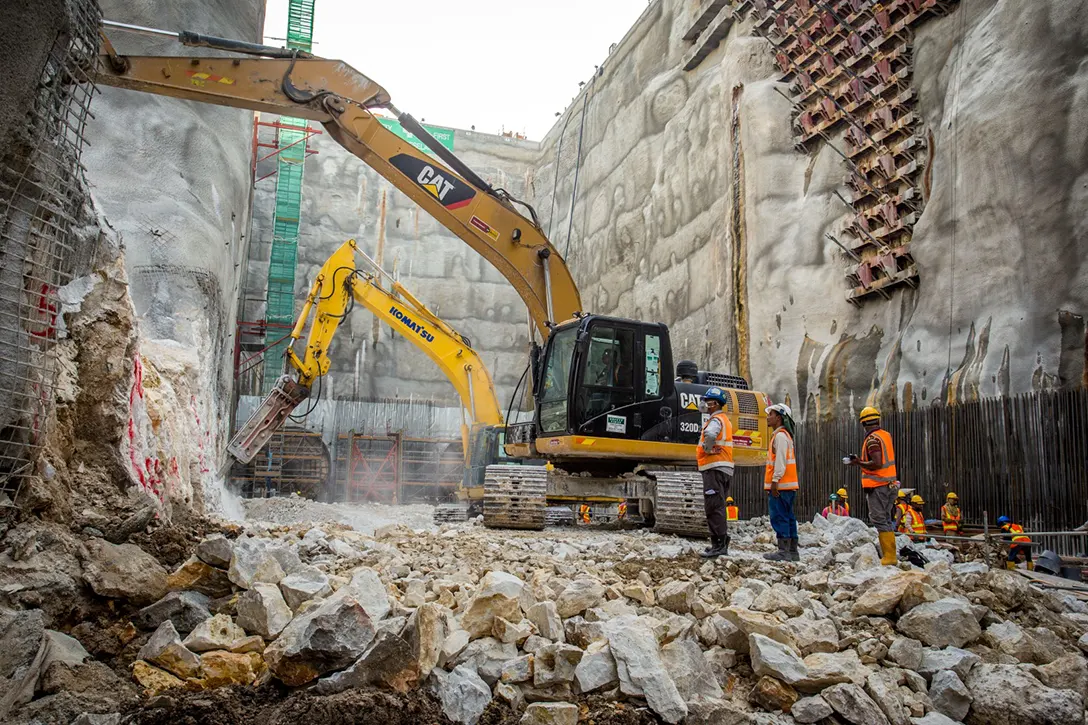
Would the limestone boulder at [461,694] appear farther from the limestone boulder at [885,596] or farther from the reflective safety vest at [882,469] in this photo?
the reflective safety vest at [882,469]

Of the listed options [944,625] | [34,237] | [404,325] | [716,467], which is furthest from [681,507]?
[34,237]

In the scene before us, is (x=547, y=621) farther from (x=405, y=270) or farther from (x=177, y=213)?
(x=405, y=270)

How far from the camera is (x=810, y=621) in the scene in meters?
4.11

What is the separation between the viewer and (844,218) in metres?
14.0

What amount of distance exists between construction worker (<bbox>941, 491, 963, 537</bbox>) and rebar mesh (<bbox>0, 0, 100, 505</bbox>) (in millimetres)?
9784

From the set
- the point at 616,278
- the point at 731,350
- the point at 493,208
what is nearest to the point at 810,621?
the point at 493,208

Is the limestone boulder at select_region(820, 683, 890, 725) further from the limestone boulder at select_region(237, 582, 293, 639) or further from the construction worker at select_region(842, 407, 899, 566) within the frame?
the construction worker at select_region(842, 407, 899, 566)

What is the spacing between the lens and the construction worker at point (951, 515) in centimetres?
984

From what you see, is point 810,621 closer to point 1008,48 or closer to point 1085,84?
point 1085,84

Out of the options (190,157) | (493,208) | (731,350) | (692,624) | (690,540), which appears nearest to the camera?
(692,624)

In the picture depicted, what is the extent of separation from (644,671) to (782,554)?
143 inches

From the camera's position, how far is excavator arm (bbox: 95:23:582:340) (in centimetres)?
877

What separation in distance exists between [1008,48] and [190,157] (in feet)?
39.5

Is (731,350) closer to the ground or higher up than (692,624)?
higher up
